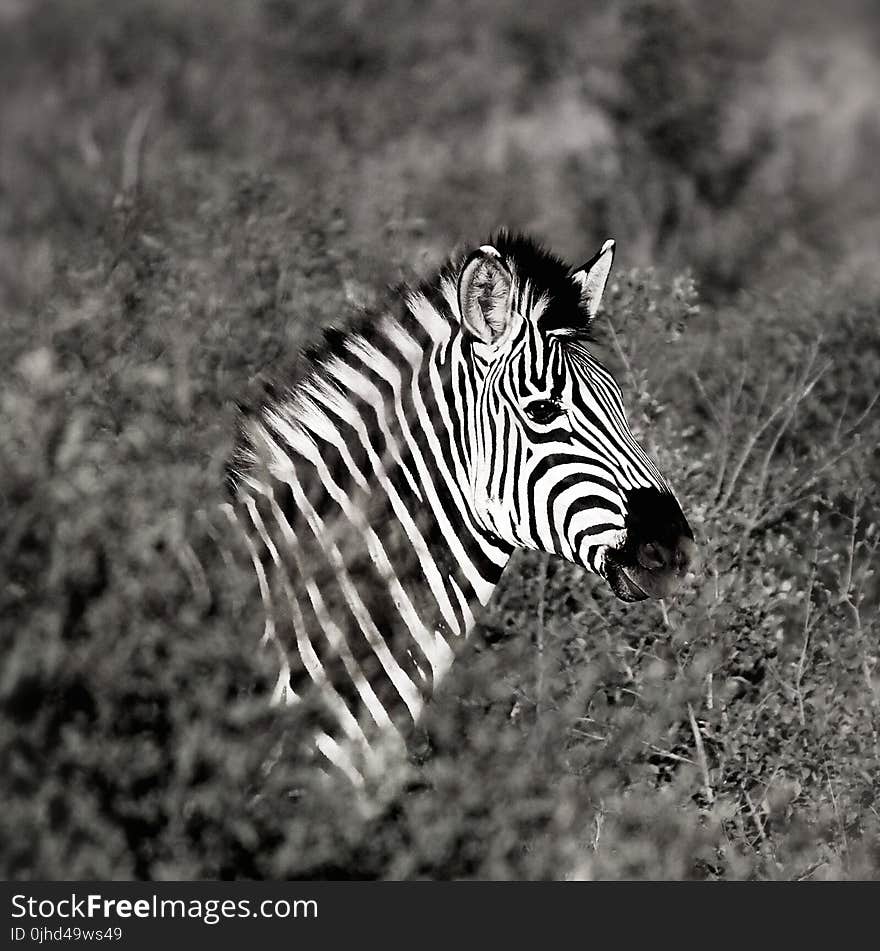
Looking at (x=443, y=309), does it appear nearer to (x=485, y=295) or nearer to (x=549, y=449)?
(x=485, y=295)

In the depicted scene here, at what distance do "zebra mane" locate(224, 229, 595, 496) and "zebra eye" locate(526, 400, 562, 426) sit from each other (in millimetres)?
280

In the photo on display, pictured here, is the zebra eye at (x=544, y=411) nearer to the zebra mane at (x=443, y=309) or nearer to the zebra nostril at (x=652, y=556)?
the zebra mane at (x=443, y=309)

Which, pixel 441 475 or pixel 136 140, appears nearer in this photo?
pixel 441 475

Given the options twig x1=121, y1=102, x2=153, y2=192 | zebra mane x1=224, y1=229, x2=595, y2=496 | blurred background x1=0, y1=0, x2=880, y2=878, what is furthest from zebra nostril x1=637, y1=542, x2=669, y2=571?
twig x1=121, y1=102, x2=153, y2=192

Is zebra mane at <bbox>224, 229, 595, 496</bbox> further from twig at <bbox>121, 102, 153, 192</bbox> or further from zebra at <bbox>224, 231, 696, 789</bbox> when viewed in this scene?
twig at <bbox>121, 102, 153, 192</bbox>

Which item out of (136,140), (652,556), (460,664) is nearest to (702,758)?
(460,664)

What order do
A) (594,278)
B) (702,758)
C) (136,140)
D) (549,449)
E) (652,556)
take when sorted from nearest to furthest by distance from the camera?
(652,556)
(549,449)
(594,278)
(702,758)
(136,140)

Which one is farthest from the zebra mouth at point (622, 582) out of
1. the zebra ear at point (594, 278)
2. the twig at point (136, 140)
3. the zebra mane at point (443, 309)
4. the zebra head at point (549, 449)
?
the twig at point (136, 140)

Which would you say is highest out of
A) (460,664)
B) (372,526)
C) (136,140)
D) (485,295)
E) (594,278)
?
(136,140)

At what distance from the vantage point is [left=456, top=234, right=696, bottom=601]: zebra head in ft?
15.6

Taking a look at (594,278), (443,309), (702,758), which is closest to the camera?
(443,309)

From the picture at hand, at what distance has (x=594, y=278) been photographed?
5.27 meters

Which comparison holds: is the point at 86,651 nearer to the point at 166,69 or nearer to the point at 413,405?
the point at 413,405

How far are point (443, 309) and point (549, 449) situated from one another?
65cm
